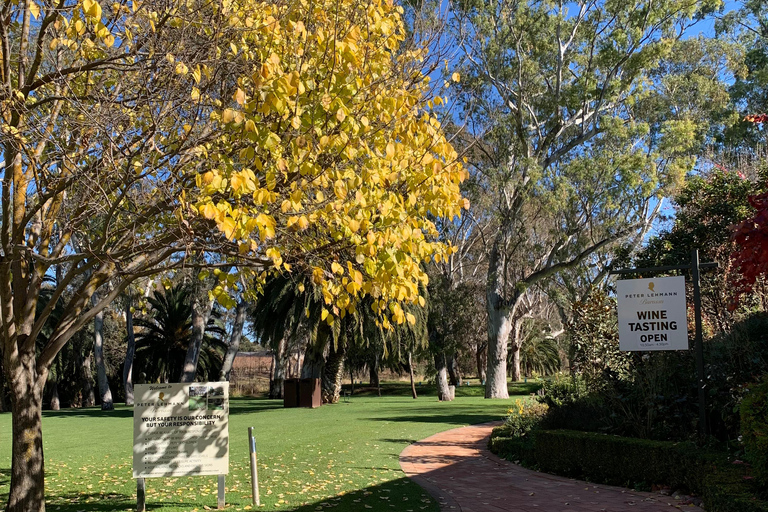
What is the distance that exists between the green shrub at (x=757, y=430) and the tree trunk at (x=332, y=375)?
24340 mm

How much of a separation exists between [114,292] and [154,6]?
3.00 metres

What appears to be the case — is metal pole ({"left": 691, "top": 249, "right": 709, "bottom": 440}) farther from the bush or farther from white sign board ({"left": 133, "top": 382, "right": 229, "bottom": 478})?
white sign board ({"left": 133, "top": 382, "right": 229, "bottom": 478})

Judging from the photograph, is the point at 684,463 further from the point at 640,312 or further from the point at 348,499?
the point at 348,499

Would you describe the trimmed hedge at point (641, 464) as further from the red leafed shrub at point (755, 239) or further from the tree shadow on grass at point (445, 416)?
the tree shadow on grass at point (445, 416)

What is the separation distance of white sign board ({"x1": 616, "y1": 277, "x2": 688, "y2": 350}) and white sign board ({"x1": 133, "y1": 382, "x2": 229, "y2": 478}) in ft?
20.0

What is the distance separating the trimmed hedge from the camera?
657 centimetres

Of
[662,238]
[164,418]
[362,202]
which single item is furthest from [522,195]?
[362,202]

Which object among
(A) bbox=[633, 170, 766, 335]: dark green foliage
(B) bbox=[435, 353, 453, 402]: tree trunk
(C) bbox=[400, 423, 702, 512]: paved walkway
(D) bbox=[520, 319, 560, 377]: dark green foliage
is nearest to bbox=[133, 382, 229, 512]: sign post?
(C) bbox=[400, 423, 702, 512]: paved walkway

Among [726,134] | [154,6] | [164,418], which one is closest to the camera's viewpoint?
[154,6]

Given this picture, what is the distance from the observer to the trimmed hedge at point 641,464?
657 centimetres

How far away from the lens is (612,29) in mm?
23500

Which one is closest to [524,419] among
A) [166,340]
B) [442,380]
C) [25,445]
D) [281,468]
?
[281,468]

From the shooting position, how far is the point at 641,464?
360 inches

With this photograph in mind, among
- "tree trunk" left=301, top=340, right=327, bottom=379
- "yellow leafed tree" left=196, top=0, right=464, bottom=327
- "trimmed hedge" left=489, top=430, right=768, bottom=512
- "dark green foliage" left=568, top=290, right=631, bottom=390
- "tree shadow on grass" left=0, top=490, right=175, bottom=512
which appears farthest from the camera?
"tree trunk" left=301, top=340, right=327, bottom=379
